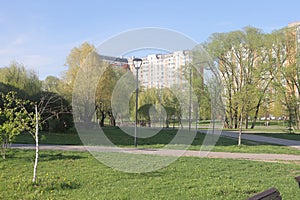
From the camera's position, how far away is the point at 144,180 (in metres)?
7.56

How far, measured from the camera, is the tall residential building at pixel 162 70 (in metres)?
10.1

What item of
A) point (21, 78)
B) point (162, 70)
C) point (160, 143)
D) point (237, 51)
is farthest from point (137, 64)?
point (237, 51)

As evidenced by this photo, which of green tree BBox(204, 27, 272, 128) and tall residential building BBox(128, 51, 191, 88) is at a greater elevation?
green tree BBox(204, 27, 272, 128)

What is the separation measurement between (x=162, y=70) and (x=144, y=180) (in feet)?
17.6

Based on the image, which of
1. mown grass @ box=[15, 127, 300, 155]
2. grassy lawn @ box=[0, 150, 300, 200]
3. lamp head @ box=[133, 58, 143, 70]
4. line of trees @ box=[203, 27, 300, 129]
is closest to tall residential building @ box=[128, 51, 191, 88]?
lamp head @ box=[133, 58, 143, 70]

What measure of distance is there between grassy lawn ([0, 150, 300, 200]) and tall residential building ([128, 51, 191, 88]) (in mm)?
3329

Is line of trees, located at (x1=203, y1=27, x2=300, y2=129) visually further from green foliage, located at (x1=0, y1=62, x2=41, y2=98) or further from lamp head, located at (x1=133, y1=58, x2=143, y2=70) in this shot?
lamp head, located at (x1=133, y1=58, x2=143, y2=70)

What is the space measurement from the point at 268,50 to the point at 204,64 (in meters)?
28.2

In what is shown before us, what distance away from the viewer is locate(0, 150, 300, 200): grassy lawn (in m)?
6.23

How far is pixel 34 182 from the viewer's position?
273 inches

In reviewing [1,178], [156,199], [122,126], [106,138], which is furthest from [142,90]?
[156,199]

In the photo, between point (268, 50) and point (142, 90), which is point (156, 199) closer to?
point (142, 90)

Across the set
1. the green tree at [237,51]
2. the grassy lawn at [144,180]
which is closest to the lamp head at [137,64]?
the grassy lawn at [144,180]

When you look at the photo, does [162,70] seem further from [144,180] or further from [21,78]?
[21,78]
